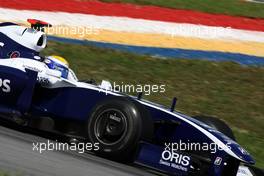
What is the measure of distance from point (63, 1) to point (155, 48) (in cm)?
257

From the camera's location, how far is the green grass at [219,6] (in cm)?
1659

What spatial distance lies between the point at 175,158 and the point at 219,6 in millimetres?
11744

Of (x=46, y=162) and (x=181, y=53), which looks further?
(x=181, y=53)

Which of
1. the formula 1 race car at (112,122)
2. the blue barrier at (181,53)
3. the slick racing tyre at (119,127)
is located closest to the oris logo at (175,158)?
the formula 1 race car at (112,122)

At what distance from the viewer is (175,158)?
6711 mm

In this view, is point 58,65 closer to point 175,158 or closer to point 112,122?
point 112,122

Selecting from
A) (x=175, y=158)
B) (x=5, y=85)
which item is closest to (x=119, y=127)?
(x=175, y=158)

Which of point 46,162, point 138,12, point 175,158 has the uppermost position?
point 138,12

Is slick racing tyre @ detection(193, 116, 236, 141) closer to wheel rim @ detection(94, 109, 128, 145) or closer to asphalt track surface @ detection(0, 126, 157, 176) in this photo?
asphalt track surface @ detection(0, 126, 157, 176)

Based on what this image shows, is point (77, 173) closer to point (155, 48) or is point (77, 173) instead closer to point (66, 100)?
point (66, 100)

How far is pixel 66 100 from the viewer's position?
7.28 meters

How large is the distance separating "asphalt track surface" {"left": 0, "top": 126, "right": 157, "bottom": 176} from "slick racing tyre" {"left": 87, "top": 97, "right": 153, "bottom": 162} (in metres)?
0.15

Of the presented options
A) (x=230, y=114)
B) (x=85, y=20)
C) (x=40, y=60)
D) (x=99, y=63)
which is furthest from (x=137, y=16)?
(x=40, y=60)

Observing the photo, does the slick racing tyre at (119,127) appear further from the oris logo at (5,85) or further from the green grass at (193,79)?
the green grass at (193,79)
